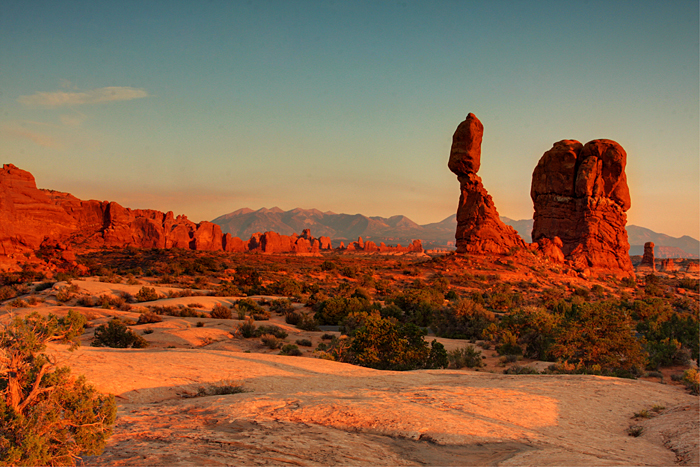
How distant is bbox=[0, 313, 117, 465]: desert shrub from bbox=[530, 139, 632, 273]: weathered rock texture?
42574 mm

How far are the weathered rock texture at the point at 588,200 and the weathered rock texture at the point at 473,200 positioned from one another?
7.10 m

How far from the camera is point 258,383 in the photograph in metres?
7.98

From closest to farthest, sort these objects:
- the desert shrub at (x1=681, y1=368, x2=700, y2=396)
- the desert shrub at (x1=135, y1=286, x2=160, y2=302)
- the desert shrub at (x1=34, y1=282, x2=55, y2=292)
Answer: the desert shrub at (x1=681, y1=368, x2=700, y2=396)
the desert shrub at (x1=34, y1=282, x2=55, y2=292)
the desert shrub at (x1=135, y1=286, x2=160, y2=302)

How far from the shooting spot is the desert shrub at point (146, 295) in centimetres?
2206

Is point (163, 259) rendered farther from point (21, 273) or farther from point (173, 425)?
point (173, 425)

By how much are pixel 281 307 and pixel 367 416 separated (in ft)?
55.7

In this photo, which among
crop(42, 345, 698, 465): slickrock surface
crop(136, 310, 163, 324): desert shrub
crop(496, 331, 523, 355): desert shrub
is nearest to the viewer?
crop(42, 345, 698, 465): slickrock surface

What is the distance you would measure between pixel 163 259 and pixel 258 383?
134 ft

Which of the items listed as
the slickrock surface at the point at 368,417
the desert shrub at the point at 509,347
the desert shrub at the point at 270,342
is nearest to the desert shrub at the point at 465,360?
the desert shrub at the point at 509,347

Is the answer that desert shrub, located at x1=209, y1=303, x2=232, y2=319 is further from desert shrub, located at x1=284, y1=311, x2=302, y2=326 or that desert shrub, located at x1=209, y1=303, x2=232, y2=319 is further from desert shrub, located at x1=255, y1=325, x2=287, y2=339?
desert shrub, located at x1=255, y1=325, x2=287, y2=339

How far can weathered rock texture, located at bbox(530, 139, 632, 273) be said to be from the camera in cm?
3869

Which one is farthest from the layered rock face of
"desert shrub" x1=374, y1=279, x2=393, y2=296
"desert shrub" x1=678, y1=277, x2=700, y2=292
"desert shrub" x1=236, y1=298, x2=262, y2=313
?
"desert shrub" x1=678, y1=277, x2=700, y2=292

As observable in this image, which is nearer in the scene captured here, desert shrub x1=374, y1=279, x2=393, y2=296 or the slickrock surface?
the slickrock surface

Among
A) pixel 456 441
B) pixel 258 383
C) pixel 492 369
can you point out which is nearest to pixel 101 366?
pixel 258 383
